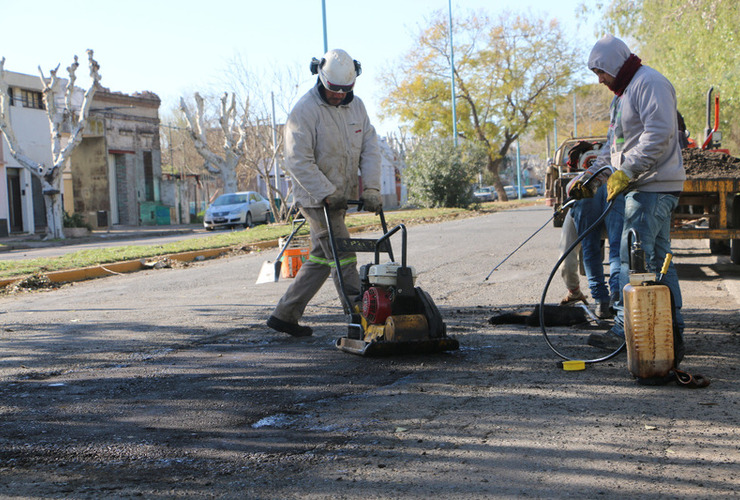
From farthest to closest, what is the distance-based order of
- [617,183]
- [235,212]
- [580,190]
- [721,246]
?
[235,212], [721,246], [580,190], [617,183]

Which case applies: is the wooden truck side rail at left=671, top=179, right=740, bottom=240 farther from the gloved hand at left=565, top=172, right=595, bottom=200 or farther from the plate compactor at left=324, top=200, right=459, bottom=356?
the plate compactor at left=324, top=200, right=459, bottom=356

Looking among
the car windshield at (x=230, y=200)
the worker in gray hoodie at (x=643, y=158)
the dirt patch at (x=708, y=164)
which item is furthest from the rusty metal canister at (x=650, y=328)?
the car windshield at (x=230, y=200)

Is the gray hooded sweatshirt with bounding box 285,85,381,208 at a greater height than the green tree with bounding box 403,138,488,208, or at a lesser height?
lesser

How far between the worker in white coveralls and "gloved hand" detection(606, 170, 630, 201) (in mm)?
1628

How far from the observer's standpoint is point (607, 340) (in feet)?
16.5

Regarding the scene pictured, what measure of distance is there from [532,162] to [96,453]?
126512mm

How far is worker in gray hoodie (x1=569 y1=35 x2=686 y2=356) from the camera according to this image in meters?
4.64

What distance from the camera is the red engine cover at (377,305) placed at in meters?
4.83

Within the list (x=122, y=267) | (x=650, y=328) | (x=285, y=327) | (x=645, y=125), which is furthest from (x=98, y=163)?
(x=650, y=328)

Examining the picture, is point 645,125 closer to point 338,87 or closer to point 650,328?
point 650,328

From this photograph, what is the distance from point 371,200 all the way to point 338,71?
0.91 m

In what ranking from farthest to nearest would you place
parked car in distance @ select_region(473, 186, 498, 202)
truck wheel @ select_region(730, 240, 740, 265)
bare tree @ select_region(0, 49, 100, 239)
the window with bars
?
parked car in distance @ select_region(473, 186, 498, 202), the window with bars, bare tree @ select_region(0, 49, 100, 239), truck wheel @ select_region(730, 240, 740, 265)

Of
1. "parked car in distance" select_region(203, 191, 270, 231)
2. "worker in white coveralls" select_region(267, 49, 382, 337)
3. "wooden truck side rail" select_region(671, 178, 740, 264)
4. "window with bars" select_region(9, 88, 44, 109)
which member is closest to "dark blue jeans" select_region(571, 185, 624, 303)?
"worker in white coveralls" select_region(267, 49, 382, 337)

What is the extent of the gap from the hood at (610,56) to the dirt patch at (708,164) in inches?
166
